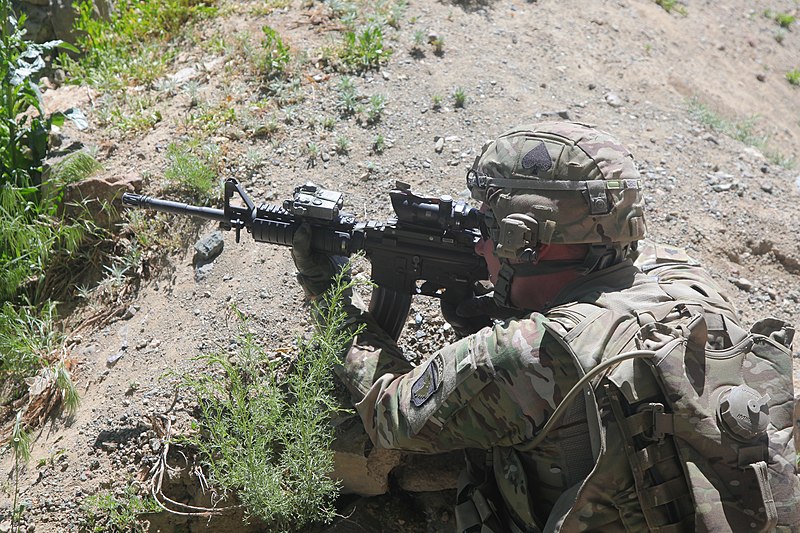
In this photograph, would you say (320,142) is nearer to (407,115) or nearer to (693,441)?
(407,115)

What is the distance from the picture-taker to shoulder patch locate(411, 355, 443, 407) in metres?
3.02

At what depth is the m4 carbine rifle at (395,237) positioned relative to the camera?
3.65 meters

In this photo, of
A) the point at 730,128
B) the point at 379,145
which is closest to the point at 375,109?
the point at 379,145

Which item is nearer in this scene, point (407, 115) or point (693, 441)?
point (693, 441)

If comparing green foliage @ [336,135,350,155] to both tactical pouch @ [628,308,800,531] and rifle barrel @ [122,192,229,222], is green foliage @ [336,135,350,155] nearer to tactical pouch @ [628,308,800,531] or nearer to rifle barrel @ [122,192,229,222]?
rifle barrel @ [122,192,229,222]

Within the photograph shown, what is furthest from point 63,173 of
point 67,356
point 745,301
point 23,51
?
point 745,301

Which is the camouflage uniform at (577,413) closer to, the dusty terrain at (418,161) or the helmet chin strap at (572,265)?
the helmet chin strap at (572,265)

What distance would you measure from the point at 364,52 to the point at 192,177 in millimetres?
1996

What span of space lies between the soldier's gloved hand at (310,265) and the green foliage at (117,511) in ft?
4.57

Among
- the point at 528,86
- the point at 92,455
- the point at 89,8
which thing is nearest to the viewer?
the point at 92,455

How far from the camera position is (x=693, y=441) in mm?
2613

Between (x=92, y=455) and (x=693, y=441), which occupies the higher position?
(x=693, y=441)

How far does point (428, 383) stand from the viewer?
306 centimetres

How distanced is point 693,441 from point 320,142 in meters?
3.71
